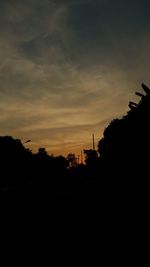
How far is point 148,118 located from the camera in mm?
10359

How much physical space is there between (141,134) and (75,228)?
447cm

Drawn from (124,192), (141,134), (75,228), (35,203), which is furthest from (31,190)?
(141,134)

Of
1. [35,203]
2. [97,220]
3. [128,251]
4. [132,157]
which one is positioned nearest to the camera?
[128,251]

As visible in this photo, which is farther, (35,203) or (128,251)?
(35,203)

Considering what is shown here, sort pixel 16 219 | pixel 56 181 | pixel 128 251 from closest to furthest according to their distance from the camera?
pixel 128 251
pixel 16 219
pixel 56 181

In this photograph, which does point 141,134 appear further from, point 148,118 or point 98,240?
point 98,240

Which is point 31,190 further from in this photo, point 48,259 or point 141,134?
point 141,134

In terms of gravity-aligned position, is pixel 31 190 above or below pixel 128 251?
above

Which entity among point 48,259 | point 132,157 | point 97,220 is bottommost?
point 48,259

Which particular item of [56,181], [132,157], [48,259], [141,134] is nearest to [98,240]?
[48,259]

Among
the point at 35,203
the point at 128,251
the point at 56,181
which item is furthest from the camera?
the point at 56,181

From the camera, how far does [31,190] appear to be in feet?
50.2

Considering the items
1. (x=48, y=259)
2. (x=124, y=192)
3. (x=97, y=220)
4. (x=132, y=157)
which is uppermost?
(x=132, y=157)

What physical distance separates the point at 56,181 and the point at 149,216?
43.2 feet
